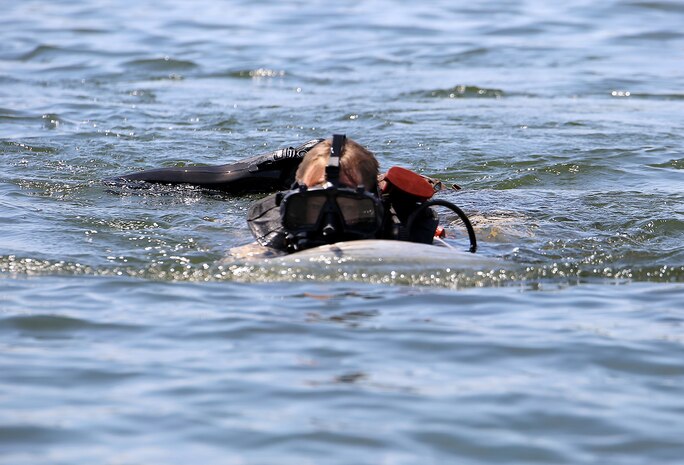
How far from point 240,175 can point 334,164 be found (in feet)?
6.10

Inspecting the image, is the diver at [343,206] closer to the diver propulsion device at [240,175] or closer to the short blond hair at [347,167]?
the short blond hair at [347,167]

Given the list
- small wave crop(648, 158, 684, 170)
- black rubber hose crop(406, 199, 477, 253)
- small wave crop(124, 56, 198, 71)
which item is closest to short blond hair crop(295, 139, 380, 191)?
black rubber hose crop(406, 199, 477, 253)

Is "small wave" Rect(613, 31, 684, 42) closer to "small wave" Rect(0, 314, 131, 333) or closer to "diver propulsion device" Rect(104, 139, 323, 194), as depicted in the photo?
"diver propulsion device" Rect(104, 139, 323, 194)

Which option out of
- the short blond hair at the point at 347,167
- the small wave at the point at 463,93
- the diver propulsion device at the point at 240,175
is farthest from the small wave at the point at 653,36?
the short blond hair at the point at 347,167

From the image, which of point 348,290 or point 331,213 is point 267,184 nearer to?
point 331,213

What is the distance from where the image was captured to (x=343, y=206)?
491 cm

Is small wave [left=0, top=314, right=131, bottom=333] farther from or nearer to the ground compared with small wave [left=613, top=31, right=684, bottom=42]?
nearer to the ground

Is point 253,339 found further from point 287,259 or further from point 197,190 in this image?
point 197,190

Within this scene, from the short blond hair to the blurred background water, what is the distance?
408 mm

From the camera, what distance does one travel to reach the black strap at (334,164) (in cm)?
490

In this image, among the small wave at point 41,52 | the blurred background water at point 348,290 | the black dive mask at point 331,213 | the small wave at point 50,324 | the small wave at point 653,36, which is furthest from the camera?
the small wave at point 653,36

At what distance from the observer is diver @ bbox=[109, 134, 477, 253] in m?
4.89

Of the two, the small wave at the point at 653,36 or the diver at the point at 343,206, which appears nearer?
the diver at the point at 343,206

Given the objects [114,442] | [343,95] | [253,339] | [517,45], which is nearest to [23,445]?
[114,442]
